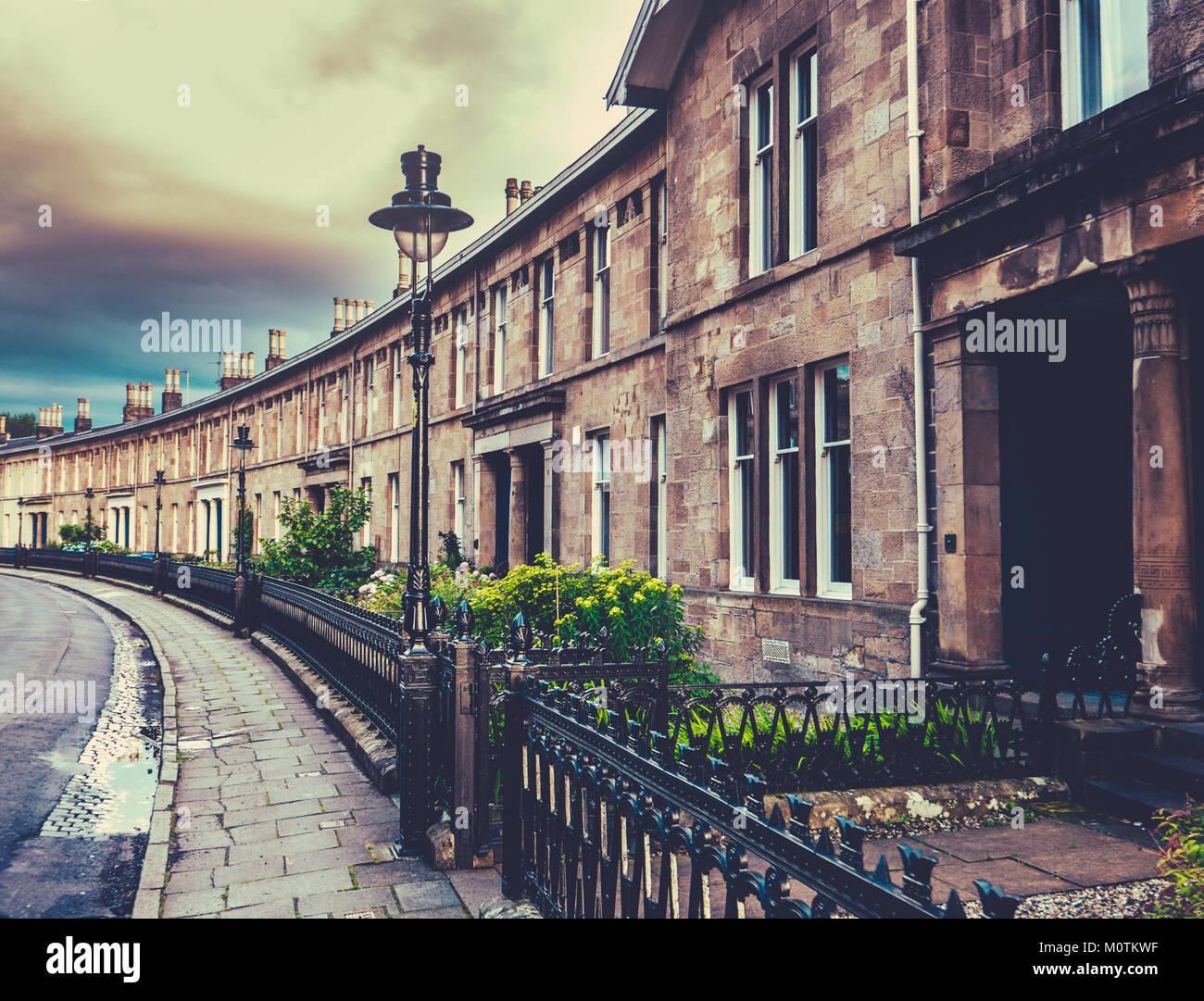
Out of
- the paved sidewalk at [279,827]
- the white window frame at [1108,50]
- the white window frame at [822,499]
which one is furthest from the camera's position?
the white window frame at [822,499]

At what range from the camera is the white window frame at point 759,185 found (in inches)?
472

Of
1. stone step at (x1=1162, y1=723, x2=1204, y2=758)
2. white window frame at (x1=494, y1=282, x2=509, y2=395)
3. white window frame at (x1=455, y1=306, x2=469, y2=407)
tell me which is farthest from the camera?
white window frame at (x1=455, y1=306, x2=469, y2=407)

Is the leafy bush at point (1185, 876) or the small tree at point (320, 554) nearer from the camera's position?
the leafy bush at point (1185, 876)

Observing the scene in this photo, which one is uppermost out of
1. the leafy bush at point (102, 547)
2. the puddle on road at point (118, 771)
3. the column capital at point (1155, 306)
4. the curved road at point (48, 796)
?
the column capital at point (1155, 306)

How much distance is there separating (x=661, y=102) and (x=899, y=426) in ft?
24.9

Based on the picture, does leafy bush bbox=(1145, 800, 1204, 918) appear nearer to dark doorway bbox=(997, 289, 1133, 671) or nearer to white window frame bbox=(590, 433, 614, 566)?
dark doorway bbox=(997, 289, 1133, 671)

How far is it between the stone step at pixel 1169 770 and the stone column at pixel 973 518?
185cm

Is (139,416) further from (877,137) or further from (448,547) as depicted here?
(877,137)

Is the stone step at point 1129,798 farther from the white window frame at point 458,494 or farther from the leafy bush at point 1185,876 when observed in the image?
the white window frame at point 458,494

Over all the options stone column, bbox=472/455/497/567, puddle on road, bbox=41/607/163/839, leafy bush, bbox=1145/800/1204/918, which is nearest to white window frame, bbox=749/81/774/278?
leafy bush, bbox=1145/800/1204/918

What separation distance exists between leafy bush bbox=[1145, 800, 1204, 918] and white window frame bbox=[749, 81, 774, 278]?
8514 mm

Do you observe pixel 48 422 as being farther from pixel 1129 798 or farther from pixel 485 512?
pixel 1129 798

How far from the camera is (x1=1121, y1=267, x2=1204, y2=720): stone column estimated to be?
264 inches

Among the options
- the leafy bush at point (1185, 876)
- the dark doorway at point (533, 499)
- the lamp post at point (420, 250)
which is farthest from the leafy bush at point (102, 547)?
the leafy bush at point (1185, 876)
